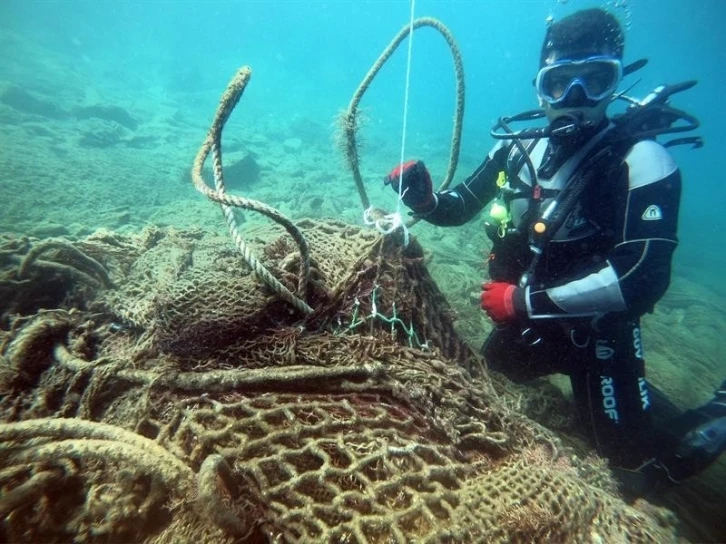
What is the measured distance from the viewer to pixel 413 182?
370 centimetres

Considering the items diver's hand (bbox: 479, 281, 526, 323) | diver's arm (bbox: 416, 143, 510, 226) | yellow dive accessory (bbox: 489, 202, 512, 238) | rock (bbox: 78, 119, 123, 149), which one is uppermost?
rock (bbox: 78, 119, 123, 149)

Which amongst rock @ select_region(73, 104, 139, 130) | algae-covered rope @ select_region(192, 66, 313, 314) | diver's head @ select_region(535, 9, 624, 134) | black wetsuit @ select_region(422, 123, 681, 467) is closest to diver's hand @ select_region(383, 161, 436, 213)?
black wetsuit @ select_region(422, 123, 681, 467)

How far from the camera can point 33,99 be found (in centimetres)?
1997

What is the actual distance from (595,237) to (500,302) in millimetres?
1190

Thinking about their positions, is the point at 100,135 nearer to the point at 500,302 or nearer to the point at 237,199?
the point at 237,199

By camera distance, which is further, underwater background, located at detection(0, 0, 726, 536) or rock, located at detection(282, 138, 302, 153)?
rock, located at detection(282, 138, 302, 153)

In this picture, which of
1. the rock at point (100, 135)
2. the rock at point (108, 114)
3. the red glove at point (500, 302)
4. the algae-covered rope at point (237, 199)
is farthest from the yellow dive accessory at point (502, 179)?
the rock at point (108, 114)

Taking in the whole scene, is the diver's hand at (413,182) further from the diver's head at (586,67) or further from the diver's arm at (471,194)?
the diver's head at (586,67)

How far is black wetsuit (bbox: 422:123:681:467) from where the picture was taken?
309 centimetres

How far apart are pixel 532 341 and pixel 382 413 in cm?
272

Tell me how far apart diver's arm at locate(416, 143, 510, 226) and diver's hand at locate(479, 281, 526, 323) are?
1.22 m

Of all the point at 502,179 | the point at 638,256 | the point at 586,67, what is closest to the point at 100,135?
the point at 502,179

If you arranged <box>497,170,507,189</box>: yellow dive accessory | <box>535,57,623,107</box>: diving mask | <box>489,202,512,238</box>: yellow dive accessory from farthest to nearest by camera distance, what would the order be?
1. <box>497,170,507,189</box>: yellow dive accessory
2. <box>489,202,512,238</box>: yellow dive accessory
3. <box>535,57,623,107</box>: diving mask

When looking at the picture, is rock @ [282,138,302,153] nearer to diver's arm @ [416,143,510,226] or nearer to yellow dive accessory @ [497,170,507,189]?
diver's arm @ [416,143,510,226]
